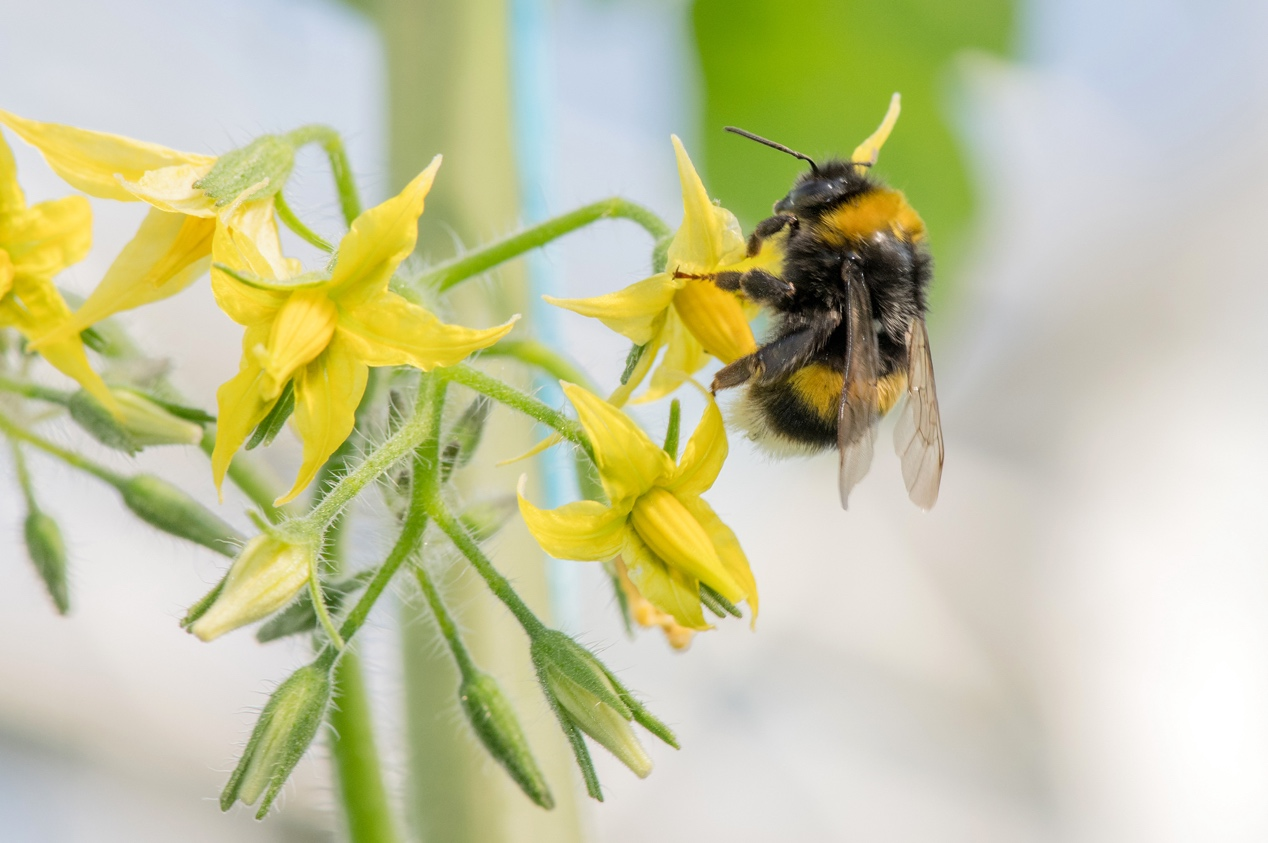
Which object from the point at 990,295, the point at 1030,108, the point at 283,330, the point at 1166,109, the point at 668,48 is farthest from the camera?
the point at 1166,109

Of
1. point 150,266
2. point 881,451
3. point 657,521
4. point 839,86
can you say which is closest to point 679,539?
point 657,521

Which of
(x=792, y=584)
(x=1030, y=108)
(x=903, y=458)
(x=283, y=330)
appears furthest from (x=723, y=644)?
(x=283, y=330)

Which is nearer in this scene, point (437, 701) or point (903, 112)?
point (437, 701)

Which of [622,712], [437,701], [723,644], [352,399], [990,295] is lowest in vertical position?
[723,644]

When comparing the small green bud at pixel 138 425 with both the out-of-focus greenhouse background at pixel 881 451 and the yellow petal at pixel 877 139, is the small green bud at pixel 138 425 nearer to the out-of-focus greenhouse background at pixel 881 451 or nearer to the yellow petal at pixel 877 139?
the out-of-focus greenhouse background at pixel 881 451

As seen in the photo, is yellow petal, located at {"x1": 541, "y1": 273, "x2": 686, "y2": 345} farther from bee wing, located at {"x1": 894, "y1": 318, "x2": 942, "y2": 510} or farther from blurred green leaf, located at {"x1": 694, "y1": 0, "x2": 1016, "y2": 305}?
blurred green leaf, located at {"x1": 694, "y1": 0, "x2": 1016, "y2": 305}

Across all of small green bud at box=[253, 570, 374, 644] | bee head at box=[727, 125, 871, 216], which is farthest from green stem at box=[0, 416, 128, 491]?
→ bee head at box=[727, 125, 871, 216]

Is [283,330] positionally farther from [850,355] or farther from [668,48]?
[668,48]

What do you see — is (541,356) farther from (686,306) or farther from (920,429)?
(920,429)
